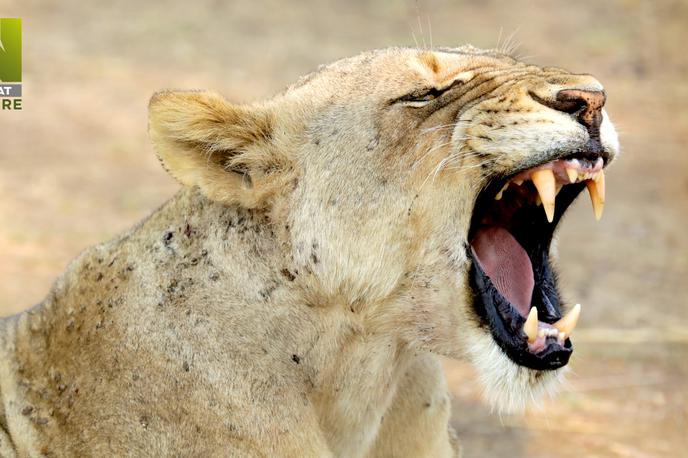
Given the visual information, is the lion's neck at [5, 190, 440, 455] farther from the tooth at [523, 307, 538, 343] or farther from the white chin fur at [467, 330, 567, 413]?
the tooth at [523, 307, 538, 343]

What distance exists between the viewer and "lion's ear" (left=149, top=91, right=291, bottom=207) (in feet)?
10.7

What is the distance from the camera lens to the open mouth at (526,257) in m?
3.20

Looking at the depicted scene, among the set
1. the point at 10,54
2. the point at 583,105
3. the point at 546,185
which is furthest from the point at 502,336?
the point at 10,54

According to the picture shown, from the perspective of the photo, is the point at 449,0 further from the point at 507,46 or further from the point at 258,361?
the point at 258,361

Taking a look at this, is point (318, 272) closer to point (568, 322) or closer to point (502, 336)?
point (502, 336)

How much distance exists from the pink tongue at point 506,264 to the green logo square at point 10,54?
4.49 meters

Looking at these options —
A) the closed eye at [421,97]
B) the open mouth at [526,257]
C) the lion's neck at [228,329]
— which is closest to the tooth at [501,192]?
the open mouth at [526,257]

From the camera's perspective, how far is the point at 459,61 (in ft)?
11.2

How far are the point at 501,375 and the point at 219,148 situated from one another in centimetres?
97

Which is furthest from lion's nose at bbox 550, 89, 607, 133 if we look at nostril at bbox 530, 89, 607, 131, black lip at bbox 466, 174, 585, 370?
black lip at bbox 466, 174, 585, 370

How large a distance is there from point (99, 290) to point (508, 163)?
1.17m

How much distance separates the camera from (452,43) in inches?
460

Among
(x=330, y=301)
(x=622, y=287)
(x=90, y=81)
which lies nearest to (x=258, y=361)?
(x=330, y=301)

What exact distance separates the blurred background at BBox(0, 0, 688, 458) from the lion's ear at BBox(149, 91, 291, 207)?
0.81m
